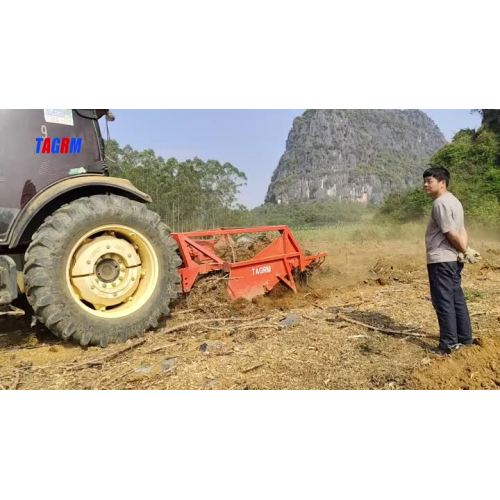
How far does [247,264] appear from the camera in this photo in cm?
555

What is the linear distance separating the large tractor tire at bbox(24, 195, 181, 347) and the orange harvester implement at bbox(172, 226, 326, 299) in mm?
911

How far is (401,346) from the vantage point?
3.70 meters

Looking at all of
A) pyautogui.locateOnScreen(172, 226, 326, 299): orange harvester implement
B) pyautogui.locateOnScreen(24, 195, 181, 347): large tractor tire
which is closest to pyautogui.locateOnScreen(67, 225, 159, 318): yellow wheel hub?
pyautogui.locateOnScreen(24, 195, 181, 347): large tractor tire

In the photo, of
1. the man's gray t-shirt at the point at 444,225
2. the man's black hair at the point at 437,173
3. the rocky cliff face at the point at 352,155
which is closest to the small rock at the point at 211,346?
the man's gray t-shirt at the point at 444,225

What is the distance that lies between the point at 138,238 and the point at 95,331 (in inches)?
37.1

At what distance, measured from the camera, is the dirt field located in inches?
120

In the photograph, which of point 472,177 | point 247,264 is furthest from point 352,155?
point 247,264

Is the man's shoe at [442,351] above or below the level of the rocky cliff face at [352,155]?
below

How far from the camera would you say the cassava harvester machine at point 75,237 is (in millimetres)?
3629

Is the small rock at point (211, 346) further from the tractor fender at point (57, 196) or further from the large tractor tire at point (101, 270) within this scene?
the tractor fender at point (57, 196)

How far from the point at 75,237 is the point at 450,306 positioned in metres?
3.15

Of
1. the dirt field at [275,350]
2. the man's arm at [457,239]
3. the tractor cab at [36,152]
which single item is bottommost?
the dirt field at [275,350]

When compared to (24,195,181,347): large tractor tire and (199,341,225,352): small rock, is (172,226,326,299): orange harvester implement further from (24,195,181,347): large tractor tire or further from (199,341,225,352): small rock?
(199,341,225,352): small rock

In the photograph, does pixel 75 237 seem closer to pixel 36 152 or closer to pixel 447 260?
pixel 36 152
